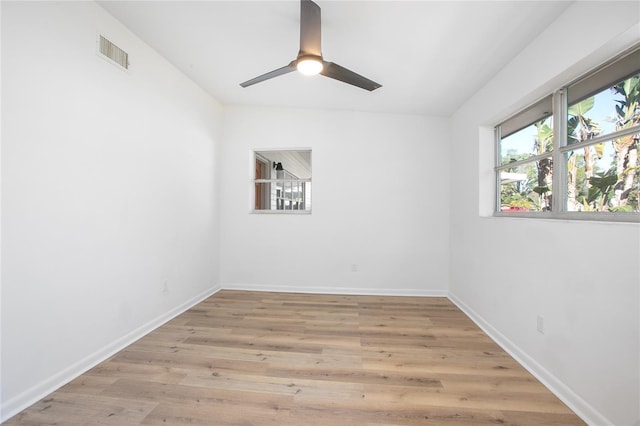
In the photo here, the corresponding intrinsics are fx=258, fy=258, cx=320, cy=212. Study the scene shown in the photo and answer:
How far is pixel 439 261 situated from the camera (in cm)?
370

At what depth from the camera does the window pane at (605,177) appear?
1467mm

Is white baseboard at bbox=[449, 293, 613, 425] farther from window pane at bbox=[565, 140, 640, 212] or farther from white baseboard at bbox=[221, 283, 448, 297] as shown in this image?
window pane at bbox=[565, 140, 640, 212]

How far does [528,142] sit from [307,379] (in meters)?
2.74

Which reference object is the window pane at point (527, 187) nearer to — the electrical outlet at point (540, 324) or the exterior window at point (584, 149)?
the exterior window at point (584, 149)

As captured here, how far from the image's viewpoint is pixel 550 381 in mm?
1768

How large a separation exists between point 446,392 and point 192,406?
1618 millimetres

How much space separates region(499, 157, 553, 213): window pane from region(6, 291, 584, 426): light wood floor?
4.26 ft

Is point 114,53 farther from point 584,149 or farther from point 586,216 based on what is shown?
point 586,216

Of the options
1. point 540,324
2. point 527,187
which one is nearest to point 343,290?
point 540,324

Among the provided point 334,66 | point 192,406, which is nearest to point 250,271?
point 192,406

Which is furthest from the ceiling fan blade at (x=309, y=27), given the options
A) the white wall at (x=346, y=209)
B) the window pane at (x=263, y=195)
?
the window pane at (x=263, y=195)

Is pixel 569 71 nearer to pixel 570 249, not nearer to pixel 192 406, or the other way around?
pixel 570 249

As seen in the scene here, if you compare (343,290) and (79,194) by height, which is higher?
(79,194)

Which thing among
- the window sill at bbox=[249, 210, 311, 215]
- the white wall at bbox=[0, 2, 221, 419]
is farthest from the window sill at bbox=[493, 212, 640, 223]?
the white wall at bbox=[0, 2, 221, 419]
